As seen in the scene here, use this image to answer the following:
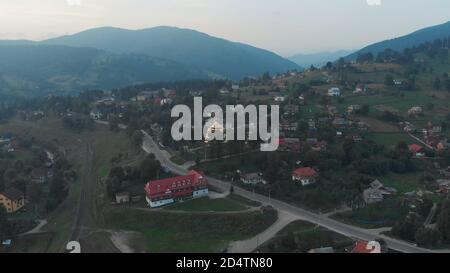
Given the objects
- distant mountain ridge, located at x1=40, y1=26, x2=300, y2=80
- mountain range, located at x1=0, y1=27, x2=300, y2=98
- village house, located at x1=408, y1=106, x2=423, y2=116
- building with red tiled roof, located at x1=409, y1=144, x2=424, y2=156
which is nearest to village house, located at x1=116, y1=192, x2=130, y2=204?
building with red tiled roof, located at x1=409, y1=144, x2=424, y2=156

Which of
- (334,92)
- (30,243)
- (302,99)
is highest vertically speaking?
(334,92)

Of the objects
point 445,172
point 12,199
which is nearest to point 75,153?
point 12,199

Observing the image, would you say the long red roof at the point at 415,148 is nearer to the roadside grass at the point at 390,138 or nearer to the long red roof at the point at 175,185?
the roadside grass at the point at 390,138

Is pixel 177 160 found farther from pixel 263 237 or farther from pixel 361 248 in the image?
pixel 361 248

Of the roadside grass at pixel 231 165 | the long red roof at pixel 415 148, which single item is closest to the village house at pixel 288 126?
the roadside grass at pixel 231 165

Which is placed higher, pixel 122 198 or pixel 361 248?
pixel 122 198
